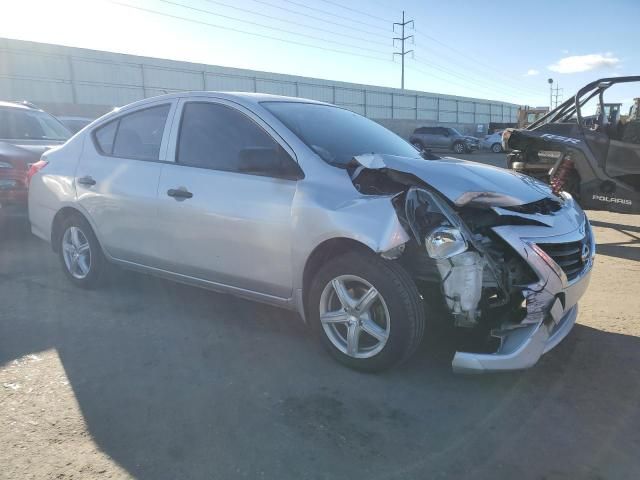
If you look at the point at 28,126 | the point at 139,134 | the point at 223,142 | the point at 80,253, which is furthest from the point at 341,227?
the point at 28,126

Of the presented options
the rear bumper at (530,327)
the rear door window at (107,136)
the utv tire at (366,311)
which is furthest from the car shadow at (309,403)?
the rear door window at (107,136)

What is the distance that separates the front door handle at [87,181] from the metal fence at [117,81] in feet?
59.8

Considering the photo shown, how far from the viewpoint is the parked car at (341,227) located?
9.30 feet

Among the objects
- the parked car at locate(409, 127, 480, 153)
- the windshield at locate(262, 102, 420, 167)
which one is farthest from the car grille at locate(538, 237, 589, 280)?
the parked car at locate(409, 127, 480, 153)

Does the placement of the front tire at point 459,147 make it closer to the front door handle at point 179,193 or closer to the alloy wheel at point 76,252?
the alloy wheel at point 76,252

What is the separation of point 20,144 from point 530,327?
7131 millimetres

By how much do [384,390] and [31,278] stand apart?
407cm

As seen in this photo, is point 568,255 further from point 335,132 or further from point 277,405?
point 277,405

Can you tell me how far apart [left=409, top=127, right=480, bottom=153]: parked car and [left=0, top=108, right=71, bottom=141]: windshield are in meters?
23.7

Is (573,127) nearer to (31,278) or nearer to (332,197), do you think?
(332,197)

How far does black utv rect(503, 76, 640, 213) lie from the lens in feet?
22.0

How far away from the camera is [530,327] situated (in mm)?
2803

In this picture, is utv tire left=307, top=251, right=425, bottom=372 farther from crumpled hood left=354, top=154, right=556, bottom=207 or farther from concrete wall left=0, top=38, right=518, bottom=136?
concrete wall left=0, top=38, right=518, bottom=136

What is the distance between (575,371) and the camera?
3.22 metres
